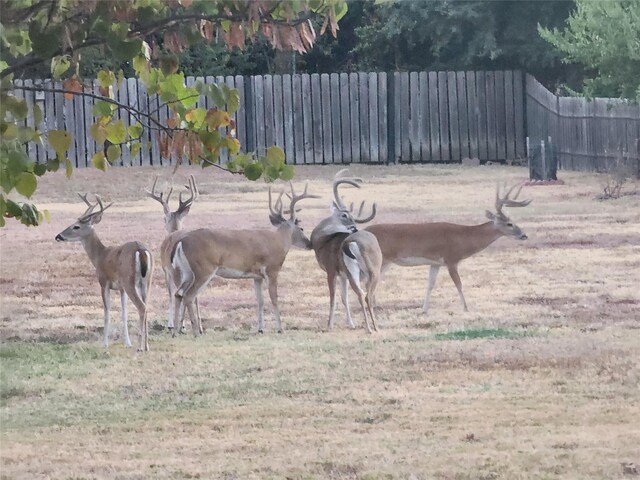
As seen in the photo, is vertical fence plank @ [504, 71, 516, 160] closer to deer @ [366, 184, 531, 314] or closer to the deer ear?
deer @ [366, 184, 531, 314]

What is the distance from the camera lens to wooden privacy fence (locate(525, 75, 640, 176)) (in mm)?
28578

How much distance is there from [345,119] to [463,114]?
2.79m

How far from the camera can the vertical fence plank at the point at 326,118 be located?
34.0 metres

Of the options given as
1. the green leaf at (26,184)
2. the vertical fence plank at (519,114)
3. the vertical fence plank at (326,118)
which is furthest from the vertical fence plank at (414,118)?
the green leaf at (26,184)

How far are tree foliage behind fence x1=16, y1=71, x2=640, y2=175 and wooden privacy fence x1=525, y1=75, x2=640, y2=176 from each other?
0.07m

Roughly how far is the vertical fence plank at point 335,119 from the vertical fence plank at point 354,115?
286mm

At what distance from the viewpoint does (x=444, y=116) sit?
114ft

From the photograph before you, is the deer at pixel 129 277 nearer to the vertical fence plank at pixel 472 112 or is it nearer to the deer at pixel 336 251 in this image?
the deer at pixel 336 251

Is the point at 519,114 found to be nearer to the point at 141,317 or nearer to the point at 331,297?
the point at 331,297

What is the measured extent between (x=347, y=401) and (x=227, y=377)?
1315 mm

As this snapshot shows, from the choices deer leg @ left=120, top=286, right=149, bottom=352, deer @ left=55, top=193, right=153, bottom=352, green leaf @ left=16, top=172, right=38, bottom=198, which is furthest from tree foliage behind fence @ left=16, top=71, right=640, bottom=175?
green leaf @ left=16, top=172, right=38, bottom=198

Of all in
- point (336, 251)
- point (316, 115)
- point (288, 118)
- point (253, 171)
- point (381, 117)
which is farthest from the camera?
point (381, 117)

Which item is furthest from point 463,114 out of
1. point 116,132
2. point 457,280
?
point 116,132

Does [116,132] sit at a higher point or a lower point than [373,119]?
higher
